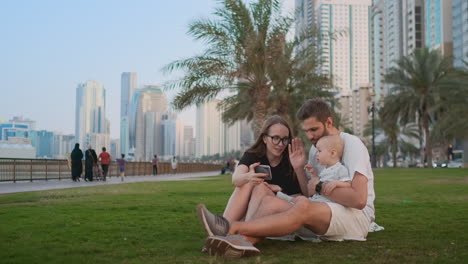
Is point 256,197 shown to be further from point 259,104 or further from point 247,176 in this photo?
point 259,104

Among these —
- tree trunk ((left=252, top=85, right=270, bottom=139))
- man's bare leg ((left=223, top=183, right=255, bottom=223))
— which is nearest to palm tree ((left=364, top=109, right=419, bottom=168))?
tree trunk ((left=252, top=85, right=270, bottom=139))

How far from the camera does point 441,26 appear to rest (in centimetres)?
9575

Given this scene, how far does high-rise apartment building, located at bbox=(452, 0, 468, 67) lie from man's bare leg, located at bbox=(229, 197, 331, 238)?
86.2m

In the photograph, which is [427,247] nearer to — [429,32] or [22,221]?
[22,221]

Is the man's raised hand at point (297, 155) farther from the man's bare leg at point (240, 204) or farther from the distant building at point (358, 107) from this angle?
the distant building at point (358, 107)

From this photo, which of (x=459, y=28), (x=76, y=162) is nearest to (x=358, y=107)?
(x=459, y=28)

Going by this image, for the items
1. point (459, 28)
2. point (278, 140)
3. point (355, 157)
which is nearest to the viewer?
point (355, 157)

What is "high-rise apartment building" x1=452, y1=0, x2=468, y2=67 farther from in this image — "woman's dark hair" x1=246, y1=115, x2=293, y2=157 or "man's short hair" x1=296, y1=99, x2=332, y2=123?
"man's short hair" x1=296, y1=99, x2=332, y2=123

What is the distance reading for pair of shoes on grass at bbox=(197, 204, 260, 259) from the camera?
3703 mm

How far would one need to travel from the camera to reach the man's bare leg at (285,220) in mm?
3975

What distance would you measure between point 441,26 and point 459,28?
946cm

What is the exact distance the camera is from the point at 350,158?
4199 mm

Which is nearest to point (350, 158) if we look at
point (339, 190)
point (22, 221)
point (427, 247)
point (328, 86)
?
point (339, 190)

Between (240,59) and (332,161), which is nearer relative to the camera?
→ (332,161)
